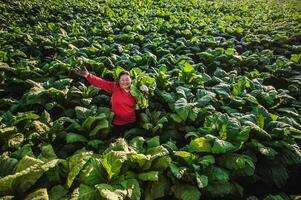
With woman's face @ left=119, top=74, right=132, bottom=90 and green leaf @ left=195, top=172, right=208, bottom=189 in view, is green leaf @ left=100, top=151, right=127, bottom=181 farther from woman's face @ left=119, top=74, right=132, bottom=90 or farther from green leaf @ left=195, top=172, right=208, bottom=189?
woman's face @ left=119, top=74, right=132, bottom=90

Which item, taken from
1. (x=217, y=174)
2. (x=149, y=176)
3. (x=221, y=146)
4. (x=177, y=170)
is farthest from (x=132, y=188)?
(x=221, y=146)

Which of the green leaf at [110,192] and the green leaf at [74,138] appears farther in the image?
the green leaf at [74,138]

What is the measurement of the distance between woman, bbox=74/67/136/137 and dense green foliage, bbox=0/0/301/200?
237mm

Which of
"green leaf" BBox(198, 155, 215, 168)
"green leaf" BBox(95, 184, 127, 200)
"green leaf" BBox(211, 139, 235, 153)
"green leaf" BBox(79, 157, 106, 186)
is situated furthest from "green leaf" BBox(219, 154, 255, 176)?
"green leaf" BBox(79, 157, 106, 186)

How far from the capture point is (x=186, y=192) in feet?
13.1

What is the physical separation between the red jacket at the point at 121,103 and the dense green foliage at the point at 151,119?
0.78ft

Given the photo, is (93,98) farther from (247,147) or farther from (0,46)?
(0,46)

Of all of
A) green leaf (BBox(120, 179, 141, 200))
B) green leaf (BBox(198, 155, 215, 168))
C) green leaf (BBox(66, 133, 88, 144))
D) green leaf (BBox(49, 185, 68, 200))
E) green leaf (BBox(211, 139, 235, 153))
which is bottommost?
green leaf (BBox(66, 133, 88, 144))

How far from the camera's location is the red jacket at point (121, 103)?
5.76 metres

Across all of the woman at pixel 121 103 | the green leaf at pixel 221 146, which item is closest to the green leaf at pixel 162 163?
the green leaf at pixel 221 146

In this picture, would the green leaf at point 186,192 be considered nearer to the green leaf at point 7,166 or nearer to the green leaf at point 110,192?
the green leaf at point 110,192

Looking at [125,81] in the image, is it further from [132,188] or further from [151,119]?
[132,188]

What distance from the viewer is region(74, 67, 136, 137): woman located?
569 centimetres

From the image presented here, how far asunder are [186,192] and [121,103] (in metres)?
2.40
